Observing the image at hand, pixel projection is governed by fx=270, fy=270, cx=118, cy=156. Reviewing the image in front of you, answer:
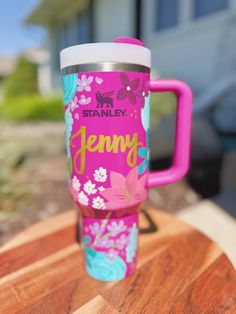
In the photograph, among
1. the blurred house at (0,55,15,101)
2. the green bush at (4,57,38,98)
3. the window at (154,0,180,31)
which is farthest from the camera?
the blurred house at (0,55,15,101)

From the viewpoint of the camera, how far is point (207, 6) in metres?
3.96

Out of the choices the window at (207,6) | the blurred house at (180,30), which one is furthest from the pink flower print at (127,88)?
the window at (207,6)

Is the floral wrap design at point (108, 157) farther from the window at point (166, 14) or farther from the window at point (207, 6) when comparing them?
the window at point (166, 14)

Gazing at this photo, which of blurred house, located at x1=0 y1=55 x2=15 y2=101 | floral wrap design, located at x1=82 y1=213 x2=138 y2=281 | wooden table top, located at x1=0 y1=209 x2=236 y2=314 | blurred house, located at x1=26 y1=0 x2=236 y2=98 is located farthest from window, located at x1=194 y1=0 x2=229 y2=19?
blurred house, located at x1=0 y1=55 x2=15 y2=101

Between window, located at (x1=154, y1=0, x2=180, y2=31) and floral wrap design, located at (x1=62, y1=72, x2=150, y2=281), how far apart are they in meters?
4.58

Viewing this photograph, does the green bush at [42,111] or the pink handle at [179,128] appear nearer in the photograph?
A: the pink handle at [179,128]

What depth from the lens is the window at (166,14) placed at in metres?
4.48

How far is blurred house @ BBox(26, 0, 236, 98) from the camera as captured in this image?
3.67m

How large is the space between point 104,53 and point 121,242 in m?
0.41

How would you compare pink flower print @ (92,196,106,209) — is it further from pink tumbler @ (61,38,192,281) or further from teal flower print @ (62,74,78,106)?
teal flower print @ (62,74,78,106)

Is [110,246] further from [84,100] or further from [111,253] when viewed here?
[84,100]

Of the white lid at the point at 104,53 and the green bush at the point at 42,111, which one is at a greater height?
the white lid at the point at 104,53

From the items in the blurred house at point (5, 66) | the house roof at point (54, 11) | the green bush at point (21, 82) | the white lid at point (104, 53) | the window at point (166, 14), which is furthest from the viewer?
the blurred house at point (5, 66)

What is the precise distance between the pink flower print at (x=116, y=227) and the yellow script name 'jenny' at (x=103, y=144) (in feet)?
0.48
